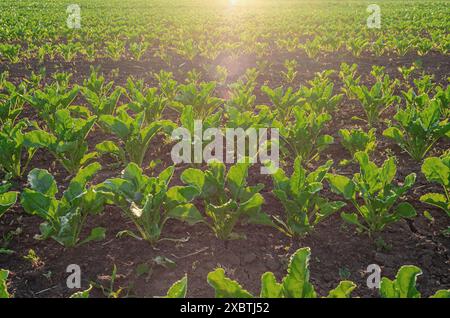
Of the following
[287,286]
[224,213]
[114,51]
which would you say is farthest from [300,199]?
[114,51]

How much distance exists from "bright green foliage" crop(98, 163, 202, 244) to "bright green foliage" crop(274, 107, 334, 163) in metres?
1.55

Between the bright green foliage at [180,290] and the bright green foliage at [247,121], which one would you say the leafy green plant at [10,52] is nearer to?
the bright green foliage at [247,121]

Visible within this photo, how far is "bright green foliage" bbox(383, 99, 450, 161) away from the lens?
4.30m

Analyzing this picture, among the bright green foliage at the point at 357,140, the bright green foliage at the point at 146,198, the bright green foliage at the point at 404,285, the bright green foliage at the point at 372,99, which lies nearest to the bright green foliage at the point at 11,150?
the bright green foliage at the point at 146,198

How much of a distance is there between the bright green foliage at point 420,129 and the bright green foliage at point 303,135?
62 centimetres

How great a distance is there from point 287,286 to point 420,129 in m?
2.73

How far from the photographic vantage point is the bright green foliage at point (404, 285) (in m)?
2.30

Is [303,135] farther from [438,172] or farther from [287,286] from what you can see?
[287,286]

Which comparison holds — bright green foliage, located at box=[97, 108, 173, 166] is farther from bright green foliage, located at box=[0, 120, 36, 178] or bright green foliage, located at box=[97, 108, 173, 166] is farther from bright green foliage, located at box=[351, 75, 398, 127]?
bright green foliage, located at box=[351, 75, 398, 127]

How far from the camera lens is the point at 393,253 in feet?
10.9

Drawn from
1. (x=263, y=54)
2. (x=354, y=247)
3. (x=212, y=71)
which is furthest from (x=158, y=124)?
(x=263, y=54)

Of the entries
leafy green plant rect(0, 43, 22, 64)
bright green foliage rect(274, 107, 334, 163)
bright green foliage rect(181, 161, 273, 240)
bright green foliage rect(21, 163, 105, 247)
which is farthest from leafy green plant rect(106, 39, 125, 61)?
bright green foliage rect(181, 161, 273, 240)

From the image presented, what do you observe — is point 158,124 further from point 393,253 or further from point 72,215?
point 393,253

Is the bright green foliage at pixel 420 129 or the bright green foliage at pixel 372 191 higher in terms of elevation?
the bright green foliage at pixel 420 129
